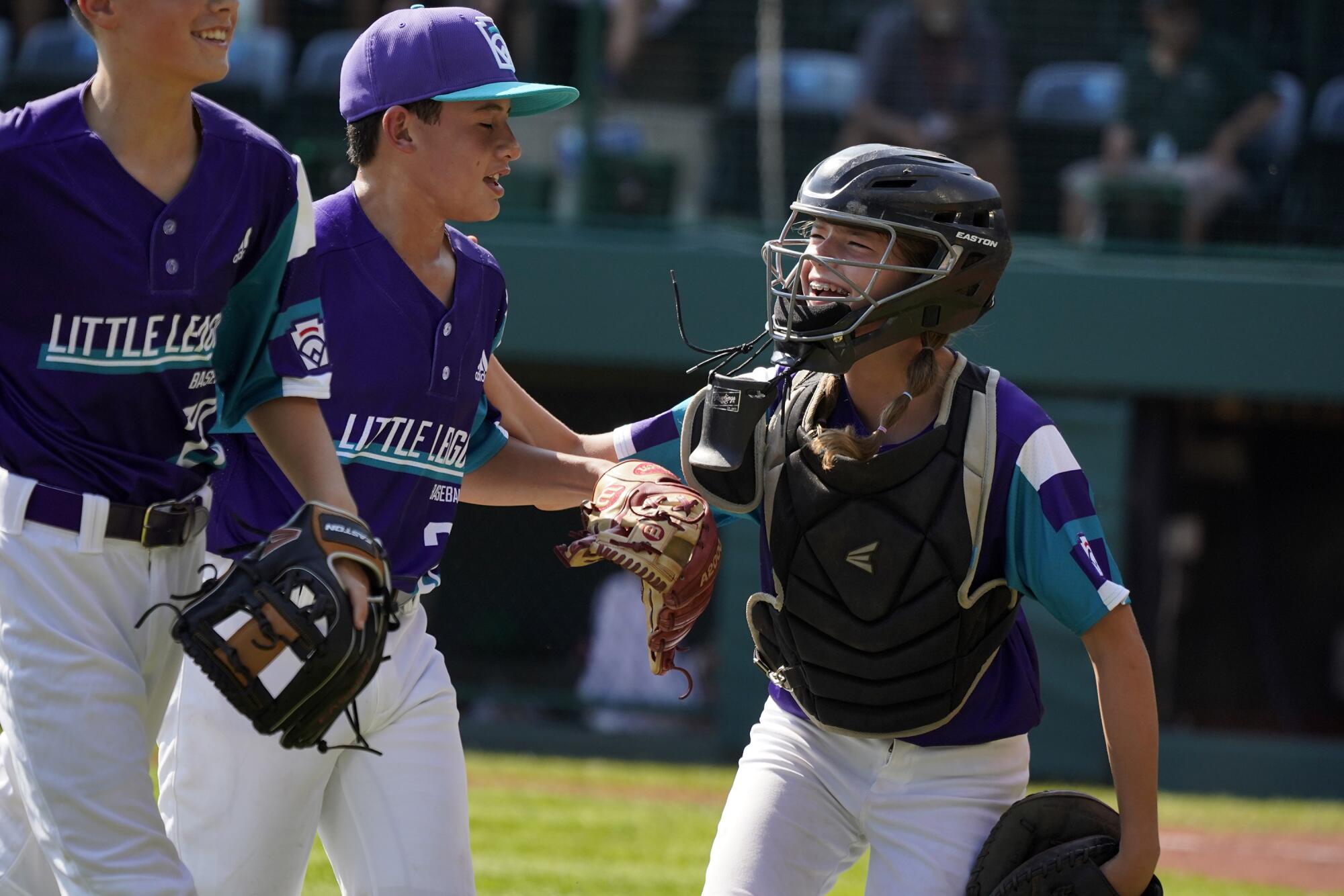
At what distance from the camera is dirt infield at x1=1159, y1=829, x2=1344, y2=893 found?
274 inches

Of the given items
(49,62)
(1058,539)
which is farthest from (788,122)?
(1058,539)

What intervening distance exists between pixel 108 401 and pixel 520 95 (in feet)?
3.61

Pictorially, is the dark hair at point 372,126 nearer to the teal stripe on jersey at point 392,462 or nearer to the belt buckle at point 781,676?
the teal stripe on jersey at point 392,462

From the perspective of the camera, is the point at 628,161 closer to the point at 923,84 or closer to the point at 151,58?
the point at 923,84

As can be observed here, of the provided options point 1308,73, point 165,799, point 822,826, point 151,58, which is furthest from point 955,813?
point 1308,73

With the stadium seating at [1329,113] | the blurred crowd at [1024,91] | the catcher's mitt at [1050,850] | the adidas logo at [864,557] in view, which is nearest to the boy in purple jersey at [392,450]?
the adidas logo at [864,557]

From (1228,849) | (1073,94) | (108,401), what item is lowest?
(1228,849)

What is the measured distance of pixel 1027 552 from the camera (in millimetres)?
3121

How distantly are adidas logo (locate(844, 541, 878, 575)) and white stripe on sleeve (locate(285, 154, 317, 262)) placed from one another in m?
1.19

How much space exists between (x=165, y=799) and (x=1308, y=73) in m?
8.25

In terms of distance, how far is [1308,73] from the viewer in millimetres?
9383

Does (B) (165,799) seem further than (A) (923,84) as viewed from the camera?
No

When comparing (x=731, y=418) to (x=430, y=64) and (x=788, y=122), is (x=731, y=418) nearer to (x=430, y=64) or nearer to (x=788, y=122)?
(x=430, y=64)

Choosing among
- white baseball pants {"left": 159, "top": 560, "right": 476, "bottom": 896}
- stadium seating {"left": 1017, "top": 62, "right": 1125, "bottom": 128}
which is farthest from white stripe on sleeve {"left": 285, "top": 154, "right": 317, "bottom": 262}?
stadium seating {"left": 1017, "top": 62, "right": 1125, "bottom": 128}
